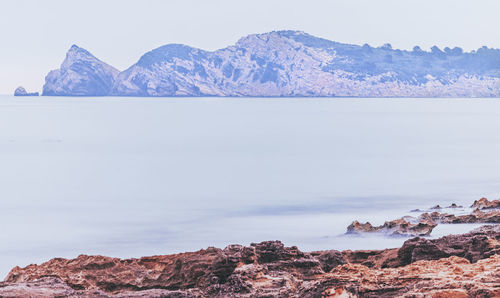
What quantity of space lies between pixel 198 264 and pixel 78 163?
26.3 meters

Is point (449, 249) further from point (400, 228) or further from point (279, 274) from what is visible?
point (400, 228)

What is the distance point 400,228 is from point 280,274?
18.8 feet

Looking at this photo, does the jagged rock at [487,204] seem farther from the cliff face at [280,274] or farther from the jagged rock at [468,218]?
the cliff face at [280,274]

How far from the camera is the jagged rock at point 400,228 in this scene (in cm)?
1187

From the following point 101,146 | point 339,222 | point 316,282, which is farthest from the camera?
point 101,146

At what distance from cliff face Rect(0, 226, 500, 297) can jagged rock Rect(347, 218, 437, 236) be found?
3.57m

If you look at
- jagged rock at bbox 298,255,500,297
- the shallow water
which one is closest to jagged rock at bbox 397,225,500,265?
jagged rock at bbox 298,255,500,297

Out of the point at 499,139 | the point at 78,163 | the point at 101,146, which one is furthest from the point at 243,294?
the point at 499,139

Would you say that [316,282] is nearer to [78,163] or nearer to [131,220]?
[131,220]

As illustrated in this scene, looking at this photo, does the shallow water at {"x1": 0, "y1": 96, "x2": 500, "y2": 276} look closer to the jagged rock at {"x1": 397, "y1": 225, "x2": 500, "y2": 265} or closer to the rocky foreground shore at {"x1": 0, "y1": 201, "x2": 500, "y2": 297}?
the jagged rock at {"x1": 397, "y1": 225, "x2": 500, "y2": 265}

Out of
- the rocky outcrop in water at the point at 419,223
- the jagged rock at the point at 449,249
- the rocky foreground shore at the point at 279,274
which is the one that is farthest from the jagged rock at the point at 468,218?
the jagged rock at the point at 449,249

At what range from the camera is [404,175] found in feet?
87.1

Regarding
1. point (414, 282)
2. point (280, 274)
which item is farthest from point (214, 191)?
point (414, 282)

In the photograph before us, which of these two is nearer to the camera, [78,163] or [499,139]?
[78,163]
